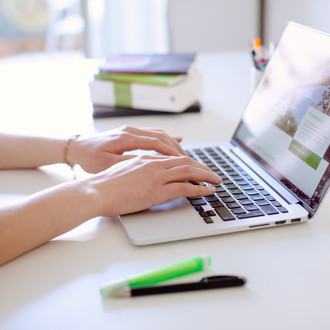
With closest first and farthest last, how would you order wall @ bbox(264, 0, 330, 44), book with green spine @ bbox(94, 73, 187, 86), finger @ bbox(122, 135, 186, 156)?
finger @ bbox(122, 135, 186, 156) < book with green spine @ bbox(94, 73, 187, 86) < wall @ bbox(264, 0, 330, 44)

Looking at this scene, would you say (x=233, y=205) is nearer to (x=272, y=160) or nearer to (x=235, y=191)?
(x=235, y=191)

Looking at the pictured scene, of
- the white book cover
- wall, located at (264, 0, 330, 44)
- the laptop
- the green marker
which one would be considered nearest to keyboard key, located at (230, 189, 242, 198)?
the laptop

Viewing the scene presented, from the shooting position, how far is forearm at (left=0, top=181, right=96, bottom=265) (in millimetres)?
730

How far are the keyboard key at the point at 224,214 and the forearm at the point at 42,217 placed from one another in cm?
20

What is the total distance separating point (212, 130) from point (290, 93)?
0.36m

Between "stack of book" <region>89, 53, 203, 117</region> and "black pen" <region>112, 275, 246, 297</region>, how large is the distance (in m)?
0.82

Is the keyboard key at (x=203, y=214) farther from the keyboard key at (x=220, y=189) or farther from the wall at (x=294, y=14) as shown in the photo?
the wall at (x=294, y=14)

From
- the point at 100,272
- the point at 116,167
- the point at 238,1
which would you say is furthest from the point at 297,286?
the point at 238,1

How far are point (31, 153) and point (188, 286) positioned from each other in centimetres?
57

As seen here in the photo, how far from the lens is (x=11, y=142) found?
1114mm

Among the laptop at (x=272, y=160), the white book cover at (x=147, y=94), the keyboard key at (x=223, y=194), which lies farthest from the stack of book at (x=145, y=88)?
the keyboard key at (x=223, y=194)

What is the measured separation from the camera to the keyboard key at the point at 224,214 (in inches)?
31.0

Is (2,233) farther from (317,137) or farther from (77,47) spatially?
(77,47)

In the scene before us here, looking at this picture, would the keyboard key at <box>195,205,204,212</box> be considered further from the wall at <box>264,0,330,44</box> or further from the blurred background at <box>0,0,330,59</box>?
the blurred background at <box>0,0,330,59</box>
